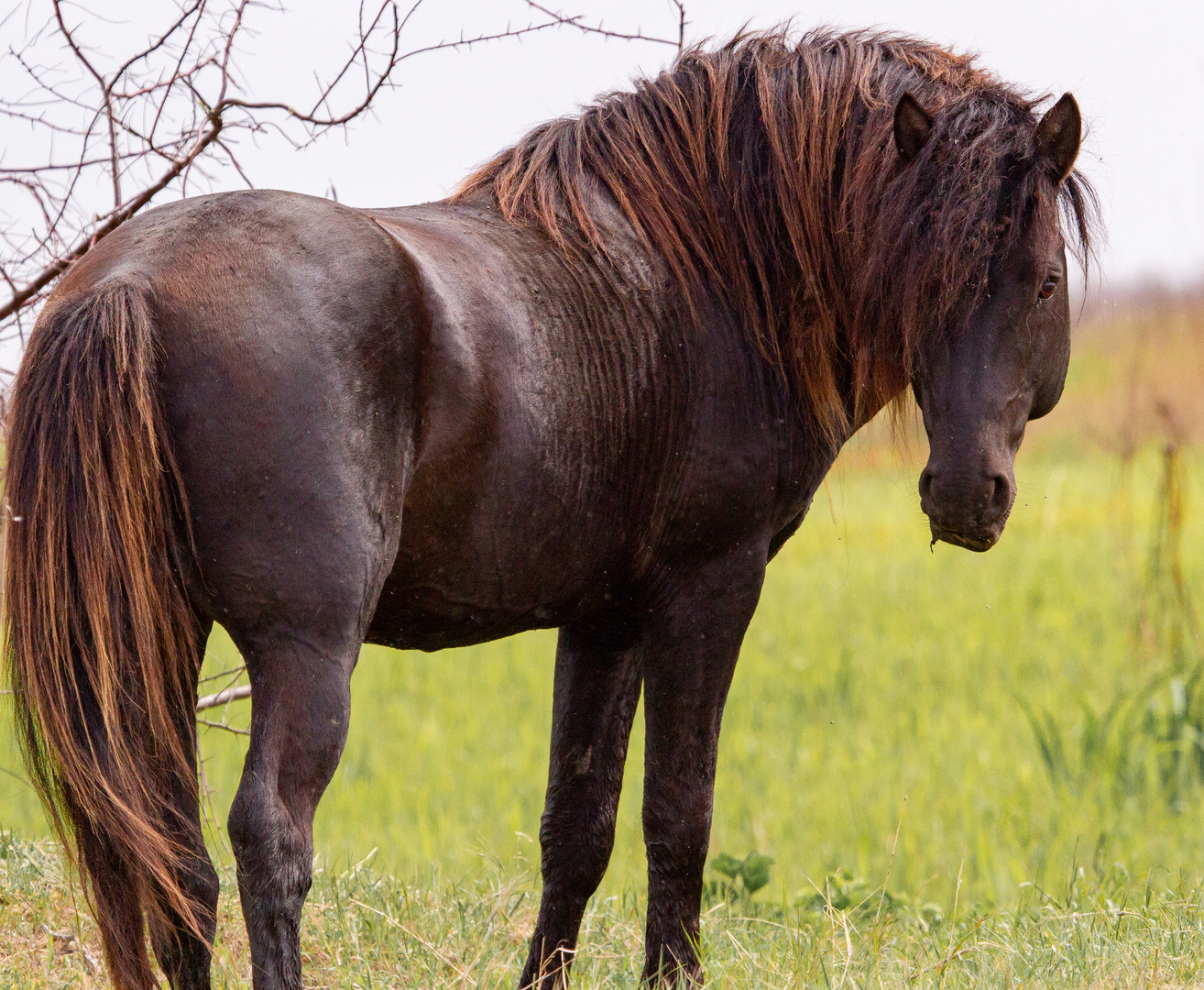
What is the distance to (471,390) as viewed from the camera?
242 centimetres

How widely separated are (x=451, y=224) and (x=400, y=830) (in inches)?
181

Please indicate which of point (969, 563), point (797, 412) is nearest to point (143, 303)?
point (797, 412)

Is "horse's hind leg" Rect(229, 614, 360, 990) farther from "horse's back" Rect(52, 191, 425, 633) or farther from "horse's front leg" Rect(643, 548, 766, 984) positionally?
"horse's front leg" Rect(643, 548, 766, 984)

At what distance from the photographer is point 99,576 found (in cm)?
212

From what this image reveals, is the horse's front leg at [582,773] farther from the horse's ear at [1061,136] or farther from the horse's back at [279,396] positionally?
the horse's ear at [1061,136]

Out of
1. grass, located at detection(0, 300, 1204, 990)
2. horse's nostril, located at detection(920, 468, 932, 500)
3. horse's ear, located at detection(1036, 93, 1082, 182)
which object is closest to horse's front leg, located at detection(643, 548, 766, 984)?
grass, located at detection(0, 300, 1204, 990)

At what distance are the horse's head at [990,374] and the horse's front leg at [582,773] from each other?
3.53 feet

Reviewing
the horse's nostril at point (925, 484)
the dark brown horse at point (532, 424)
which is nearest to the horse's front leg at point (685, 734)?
the dark brown horse at point (532, 424)

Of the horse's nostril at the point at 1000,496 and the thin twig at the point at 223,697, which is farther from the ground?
the horse's nostril at the point at 1000,496

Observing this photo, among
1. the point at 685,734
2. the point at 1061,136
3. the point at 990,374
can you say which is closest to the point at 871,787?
the point at 685,734

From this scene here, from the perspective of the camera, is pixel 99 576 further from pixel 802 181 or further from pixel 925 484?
pixel 802 181

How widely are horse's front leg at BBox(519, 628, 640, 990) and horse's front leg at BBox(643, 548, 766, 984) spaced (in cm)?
26

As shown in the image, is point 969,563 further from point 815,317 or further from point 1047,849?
point 815,317

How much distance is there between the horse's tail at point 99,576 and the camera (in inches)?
83.4
